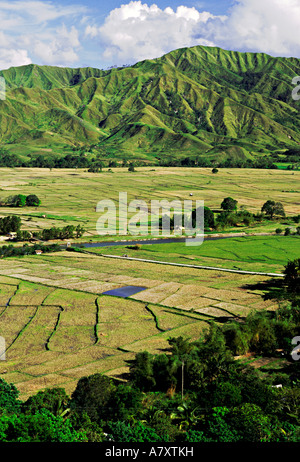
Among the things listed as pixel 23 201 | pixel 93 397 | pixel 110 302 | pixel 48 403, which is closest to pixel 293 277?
pixel 110 302

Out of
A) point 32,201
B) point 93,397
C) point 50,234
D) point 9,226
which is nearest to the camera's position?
point 93,397

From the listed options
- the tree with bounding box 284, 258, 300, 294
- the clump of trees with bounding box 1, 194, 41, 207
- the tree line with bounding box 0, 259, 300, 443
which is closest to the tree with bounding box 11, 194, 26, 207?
the clump of trees with bounding box 1, 194, 41, 207

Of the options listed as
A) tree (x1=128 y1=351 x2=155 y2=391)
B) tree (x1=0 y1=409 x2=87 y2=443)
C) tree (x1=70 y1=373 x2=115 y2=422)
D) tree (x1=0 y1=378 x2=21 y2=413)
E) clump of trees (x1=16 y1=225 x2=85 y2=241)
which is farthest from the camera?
clump of trees (x1=16 y1=225 x2=85 y2=241)

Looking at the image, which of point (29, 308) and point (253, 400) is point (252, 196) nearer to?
point (29, 308)

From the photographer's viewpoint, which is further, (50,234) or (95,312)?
(50,234)

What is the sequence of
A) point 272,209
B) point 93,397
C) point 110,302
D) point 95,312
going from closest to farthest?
point 93,397, point 95,312, point 110,302, point 272,209

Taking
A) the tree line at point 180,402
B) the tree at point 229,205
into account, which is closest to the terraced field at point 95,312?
the tree line at point 180,402

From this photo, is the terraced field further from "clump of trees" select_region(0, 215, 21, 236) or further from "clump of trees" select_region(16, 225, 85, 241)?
"clump of trees" select_region(0, 215, 21, 236)

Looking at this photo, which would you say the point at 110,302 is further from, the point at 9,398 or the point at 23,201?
the point at 23,201

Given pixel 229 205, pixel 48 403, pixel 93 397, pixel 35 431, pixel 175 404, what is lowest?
pixel 175 404
